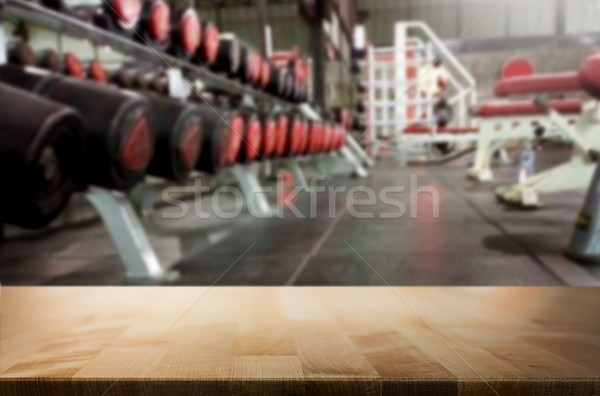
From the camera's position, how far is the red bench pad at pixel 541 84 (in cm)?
156

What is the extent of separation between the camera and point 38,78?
2.98 feet

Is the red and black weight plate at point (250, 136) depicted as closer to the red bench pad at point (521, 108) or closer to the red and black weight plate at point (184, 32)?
the red and black weight plate at point (184, 32)

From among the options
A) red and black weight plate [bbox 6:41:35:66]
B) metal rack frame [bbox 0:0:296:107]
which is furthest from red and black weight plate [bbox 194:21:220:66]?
red and black weight plate [bbox 6:41:35:66]

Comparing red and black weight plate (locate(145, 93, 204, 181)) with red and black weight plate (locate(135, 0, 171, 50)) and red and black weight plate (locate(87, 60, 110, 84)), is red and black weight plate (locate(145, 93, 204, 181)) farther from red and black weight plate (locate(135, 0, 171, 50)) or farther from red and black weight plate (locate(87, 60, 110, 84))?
red and black weight plate (locate(87, 60, 110, 84))

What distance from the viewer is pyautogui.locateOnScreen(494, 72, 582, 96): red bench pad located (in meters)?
1.56

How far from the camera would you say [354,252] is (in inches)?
46.2

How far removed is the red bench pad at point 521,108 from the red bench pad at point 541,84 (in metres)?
0.38

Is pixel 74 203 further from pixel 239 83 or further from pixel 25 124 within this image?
pixel 25 124

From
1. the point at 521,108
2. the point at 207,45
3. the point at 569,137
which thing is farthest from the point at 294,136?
the point at 569,137

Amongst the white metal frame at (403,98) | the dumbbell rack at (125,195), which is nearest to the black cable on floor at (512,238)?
the dumbbell rack at (125,195)

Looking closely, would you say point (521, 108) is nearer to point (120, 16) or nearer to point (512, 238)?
point (512, 238)

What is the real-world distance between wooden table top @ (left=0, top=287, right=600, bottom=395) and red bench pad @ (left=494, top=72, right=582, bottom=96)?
4.24 ft

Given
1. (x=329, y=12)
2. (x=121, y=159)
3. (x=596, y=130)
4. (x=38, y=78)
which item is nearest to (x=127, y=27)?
(x=38, y=78)

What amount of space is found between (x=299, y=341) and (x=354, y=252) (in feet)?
2.73
